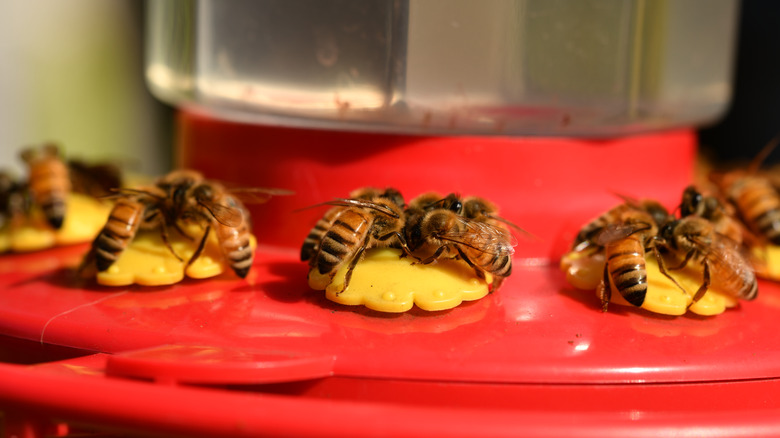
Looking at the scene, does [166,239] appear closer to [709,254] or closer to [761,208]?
[709,254]

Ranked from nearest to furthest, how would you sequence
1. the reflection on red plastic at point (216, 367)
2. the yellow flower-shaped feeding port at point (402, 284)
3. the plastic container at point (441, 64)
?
the reflection on red plastic at point (216, 367)
the yellow flower-shaped feeding port at point (402, 284)
the plastic container at point (441, 64)

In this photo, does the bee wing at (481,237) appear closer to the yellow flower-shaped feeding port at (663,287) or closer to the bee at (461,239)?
the bee at (461,239)

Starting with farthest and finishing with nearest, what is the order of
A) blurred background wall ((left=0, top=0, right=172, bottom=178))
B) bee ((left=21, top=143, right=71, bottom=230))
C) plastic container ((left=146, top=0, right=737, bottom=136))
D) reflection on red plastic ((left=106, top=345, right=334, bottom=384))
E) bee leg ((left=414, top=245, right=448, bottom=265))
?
1. blurred background wall ((left=0, top=0, right=172, bottom=178))
2. bee ((left=21, top=143, right=71, bottom=230))
3. plastic container ((left=146, top=0, right=737, bottom=136))
4. bee leg ((left=414, top=245, right=448, bottom=265))
5. reflection on red plastic ((left=106, top=345, right=334, bottom=384))

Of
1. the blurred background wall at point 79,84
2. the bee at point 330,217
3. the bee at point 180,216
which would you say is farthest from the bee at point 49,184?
the blurred background wall at point 79,84

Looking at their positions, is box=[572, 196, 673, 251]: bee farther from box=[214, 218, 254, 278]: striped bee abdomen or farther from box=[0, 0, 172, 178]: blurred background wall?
box=[0, 0, 172, 178]: blurred background wall

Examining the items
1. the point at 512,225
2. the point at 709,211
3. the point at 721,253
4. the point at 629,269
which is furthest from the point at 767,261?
the point at 512,225

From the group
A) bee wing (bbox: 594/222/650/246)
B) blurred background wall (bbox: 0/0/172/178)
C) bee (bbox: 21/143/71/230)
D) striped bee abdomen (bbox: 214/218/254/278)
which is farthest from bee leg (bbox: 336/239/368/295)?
blurred background wall (bbox: 0/0/172/178)
